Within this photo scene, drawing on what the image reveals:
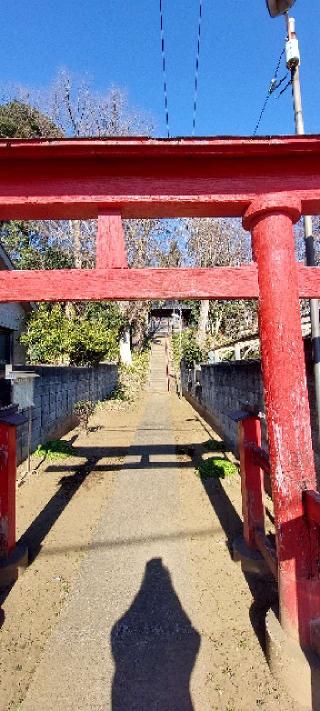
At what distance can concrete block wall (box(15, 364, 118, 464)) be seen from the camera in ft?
24.3

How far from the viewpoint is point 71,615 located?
2.79m

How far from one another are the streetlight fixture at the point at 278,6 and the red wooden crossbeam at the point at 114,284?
422 cm

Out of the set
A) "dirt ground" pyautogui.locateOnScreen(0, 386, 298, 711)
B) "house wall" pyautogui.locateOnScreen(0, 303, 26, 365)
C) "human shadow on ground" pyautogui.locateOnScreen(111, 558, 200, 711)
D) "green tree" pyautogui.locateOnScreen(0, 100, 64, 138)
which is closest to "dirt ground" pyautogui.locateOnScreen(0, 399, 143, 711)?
"dirt ground" pyautogui.locateOnScreen(0, 386, 298, 711)

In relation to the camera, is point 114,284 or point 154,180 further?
point 154,180

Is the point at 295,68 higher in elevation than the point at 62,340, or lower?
higher

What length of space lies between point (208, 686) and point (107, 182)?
329cm

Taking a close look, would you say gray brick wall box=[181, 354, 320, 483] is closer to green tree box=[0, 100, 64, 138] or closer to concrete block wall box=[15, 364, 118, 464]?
concrete block wall box=[15, 364, 118, 464]

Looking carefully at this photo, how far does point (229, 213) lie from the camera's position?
9.03 feet

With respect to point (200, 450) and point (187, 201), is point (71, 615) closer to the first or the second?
point (187, 201)

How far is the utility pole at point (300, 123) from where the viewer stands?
3699mm

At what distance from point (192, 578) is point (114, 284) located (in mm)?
2688

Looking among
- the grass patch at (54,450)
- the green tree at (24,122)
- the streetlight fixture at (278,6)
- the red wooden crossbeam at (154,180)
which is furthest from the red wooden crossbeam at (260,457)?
the green tree at (24,122)

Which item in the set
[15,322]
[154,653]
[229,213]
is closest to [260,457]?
[154,653]

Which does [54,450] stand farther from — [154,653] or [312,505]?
[312,505]
